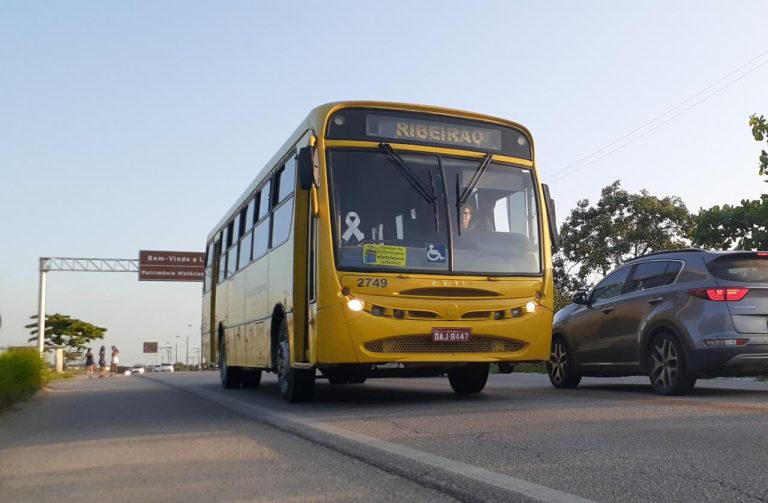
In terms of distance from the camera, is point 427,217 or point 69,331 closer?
point 427,217

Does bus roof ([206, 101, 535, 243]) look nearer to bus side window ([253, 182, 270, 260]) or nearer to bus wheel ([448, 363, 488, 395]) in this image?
bus side window ([253, 182, 270, 260])

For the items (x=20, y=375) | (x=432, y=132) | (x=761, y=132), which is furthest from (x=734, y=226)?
(x=20, y=375)

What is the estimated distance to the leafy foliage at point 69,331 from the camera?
240 feet

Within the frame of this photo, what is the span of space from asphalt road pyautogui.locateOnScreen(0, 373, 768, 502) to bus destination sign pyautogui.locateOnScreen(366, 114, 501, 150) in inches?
118

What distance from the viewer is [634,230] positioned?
37031 mm

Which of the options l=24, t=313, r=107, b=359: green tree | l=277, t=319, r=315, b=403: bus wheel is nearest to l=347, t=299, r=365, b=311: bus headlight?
l=277, t=319, r=315, b=403: bus wheel

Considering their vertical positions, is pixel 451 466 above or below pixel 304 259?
below

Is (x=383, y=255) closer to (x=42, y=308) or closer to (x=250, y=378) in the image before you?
(x=250, y=378)

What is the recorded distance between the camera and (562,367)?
443 inches

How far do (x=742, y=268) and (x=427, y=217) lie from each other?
3500mm

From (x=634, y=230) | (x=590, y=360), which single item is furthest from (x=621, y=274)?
(x=634, y=230)

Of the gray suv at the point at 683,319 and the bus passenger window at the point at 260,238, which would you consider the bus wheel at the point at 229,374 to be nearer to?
the bus passenger window at the point at 260,238

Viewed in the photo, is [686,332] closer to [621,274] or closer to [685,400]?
[685,400]

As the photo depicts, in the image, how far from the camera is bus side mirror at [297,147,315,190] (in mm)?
8539
